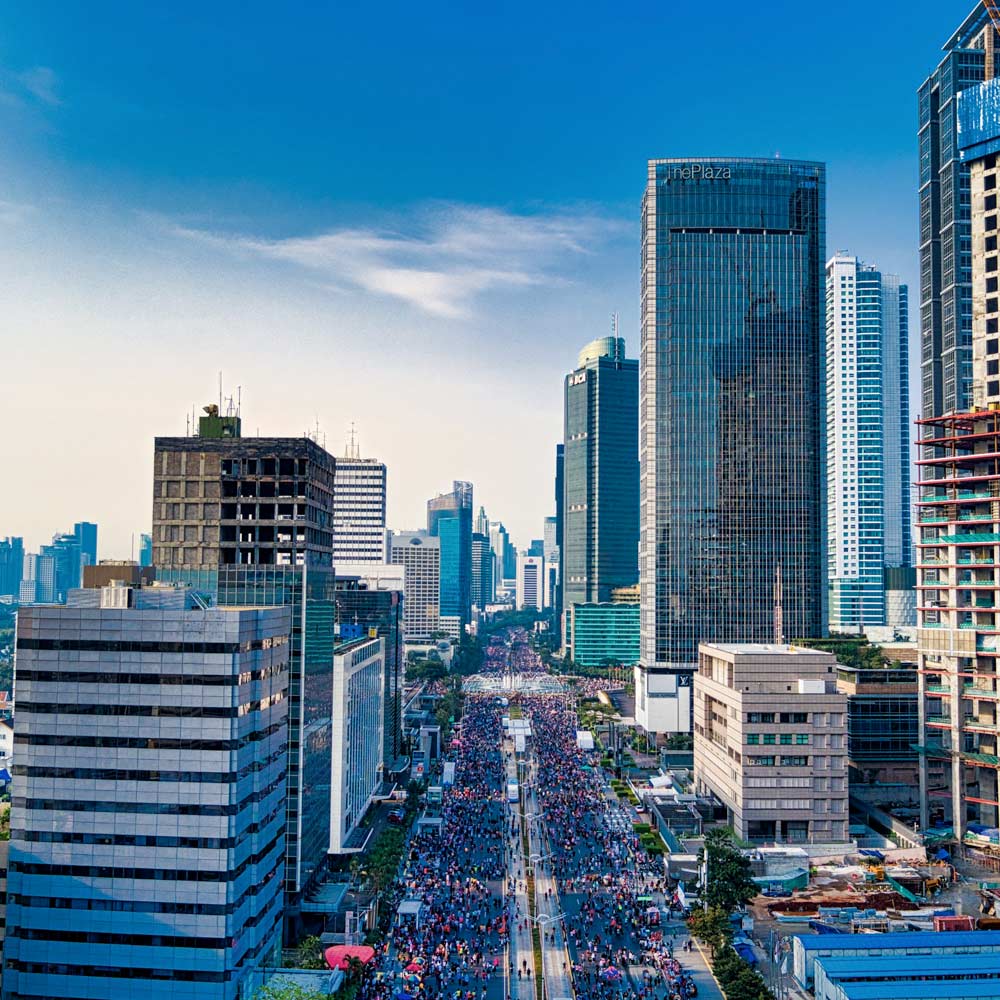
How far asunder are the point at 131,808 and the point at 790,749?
59750mm

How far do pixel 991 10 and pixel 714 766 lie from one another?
351 feet

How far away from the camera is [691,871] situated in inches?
3115

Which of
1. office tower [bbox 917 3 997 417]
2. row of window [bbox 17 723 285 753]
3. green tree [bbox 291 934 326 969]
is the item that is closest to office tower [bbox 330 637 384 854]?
green tree [bbox 291 934 326 969]

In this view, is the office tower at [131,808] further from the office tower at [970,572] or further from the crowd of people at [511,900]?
the office tower at [970,572]

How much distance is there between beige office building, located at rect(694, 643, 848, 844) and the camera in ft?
288

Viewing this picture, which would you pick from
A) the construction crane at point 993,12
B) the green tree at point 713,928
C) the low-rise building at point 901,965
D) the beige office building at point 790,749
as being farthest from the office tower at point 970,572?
the construction crane at point 993,12

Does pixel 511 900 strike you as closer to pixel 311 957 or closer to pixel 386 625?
pixel 311 957

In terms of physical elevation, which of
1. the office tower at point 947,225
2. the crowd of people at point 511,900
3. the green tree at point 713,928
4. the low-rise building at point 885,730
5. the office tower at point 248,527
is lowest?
the crowd of people at point 511,900

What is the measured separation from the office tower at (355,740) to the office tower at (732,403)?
2355 inches

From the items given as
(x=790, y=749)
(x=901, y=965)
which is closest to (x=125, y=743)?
(x=901, y=965)

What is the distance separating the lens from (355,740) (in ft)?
297

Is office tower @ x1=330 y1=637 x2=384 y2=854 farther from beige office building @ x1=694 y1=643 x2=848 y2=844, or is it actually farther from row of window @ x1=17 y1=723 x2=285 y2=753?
beige office building @ x1=694 y1=643 x2=848 y2=844

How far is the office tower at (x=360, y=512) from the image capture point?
179750 mm

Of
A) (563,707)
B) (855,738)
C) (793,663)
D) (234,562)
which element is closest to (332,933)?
(234,562)
